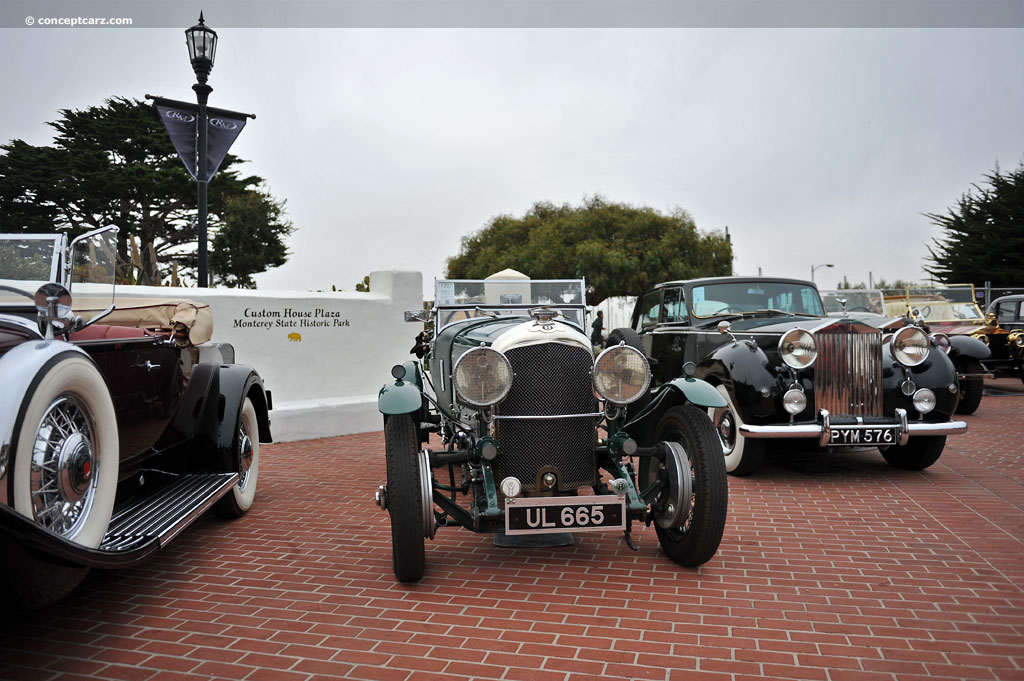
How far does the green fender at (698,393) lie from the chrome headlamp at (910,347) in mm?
2698

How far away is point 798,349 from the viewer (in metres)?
5.60

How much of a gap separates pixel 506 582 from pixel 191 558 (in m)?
1.85

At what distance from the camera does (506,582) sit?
3.60 m

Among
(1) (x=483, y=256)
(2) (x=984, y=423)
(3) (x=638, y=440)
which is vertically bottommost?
(2) (x=984, y=423)

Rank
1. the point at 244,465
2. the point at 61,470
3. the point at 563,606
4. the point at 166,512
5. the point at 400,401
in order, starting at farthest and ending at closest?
the point at 244,465
the point at 400,401
the point at 166,512
the point at 563,606
the point at 61,470

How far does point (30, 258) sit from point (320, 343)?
16.7ft

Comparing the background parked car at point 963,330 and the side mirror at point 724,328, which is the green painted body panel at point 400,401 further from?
the background parked car at point 963,330

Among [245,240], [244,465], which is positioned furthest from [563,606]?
[245,240]

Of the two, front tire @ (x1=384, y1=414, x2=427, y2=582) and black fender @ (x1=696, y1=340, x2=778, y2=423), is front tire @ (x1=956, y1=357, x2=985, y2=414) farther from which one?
front tire @ (x1=384, y1=414, x2=427, y2=582)

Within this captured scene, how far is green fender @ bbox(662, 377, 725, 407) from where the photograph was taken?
12.6 feet

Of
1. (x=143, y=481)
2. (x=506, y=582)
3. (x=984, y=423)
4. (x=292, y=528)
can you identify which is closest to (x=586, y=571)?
(x=506, y=582)

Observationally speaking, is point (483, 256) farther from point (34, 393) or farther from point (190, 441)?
point (34, 393)

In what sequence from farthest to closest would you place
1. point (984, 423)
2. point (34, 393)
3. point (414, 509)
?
point (984, 423) < point (414, 509) < point (34, 393)

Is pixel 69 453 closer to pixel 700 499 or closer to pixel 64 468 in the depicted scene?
pixel 64 468
